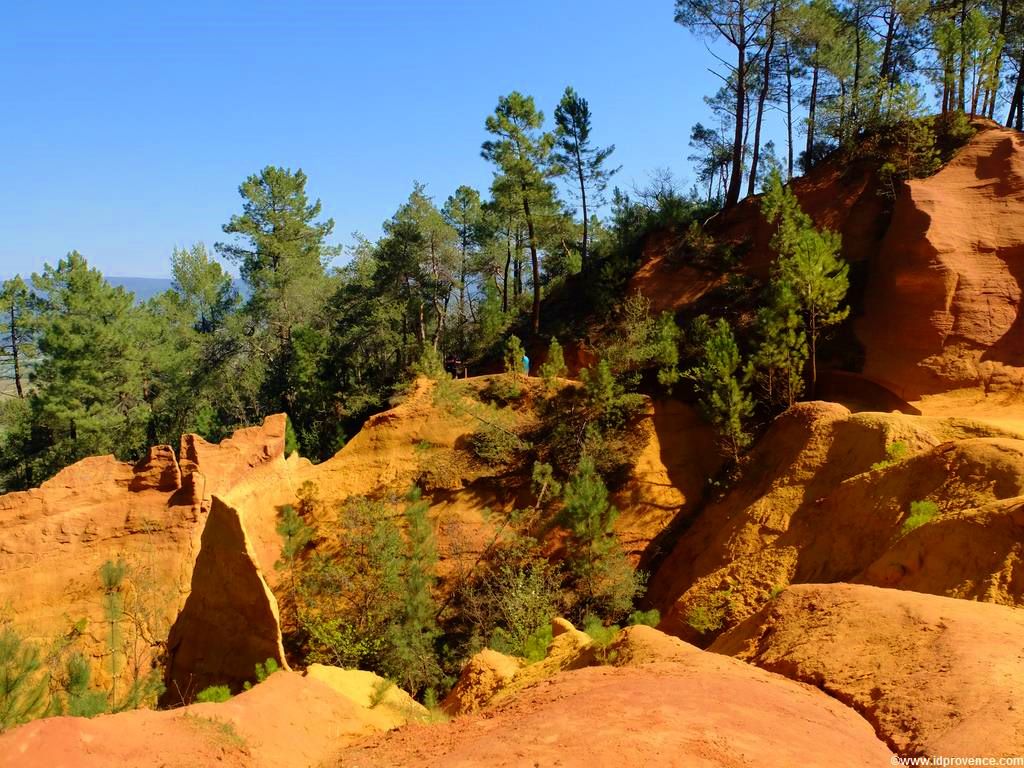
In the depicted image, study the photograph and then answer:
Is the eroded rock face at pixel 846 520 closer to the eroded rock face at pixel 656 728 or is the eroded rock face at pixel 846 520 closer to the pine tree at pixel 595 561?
the pine tree at pixel 595 561

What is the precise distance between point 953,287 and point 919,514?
9.78 meters

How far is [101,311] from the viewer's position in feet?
99.1

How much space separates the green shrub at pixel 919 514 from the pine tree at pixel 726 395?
20.0 feet

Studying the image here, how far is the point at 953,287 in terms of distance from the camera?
17.9 metres

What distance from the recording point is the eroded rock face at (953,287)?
17.5m

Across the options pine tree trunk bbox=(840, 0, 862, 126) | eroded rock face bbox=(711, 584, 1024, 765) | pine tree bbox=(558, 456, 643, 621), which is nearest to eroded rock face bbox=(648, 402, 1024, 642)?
pine tree bbox=(558, 456, 643, 621)

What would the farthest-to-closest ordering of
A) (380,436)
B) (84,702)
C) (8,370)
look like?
(8,370) → (380,436) → (84,702)

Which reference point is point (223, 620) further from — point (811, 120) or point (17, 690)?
point (811, 120)

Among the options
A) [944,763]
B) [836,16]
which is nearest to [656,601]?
[944,763]

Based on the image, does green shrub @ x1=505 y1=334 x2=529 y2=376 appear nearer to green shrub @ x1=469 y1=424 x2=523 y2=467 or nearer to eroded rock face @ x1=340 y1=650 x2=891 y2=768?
green shrub @ x1=469 y1=424 x2=523 y2=467

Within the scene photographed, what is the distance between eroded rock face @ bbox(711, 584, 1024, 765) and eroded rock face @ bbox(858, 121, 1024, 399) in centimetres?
1104

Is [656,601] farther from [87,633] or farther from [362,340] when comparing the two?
[362,340]

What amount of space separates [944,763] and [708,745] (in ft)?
6.32

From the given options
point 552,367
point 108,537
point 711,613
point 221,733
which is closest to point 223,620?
point 108,537
